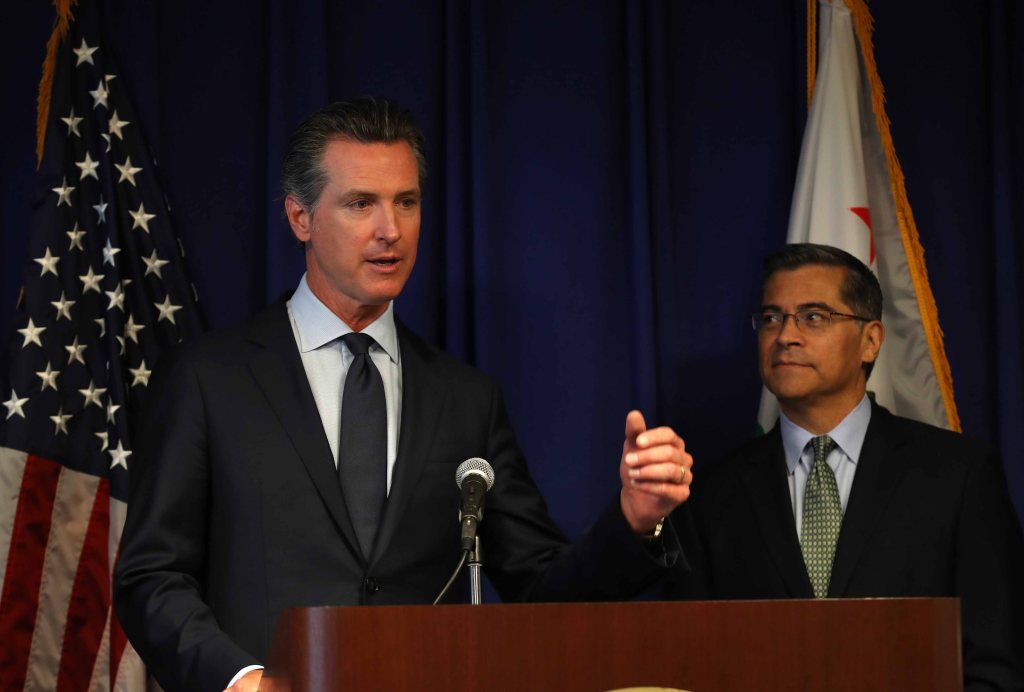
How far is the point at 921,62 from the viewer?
4.27 metres

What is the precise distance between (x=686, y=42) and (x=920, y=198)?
2.90 ft

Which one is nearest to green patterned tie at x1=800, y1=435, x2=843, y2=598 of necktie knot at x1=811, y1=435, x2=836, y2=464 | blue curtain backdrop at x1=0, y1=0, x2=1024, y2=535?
necktie knot at x1=811, y1=435, x2=836, y2=464

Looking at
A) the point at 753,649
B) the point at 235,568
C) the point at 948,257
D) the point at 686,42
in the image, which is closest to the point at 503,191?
the point at 686,42

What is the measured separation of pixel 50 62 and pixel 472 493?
2.01 m

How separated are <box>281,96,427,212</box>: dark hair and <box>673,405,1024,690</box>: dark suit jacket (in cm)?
131

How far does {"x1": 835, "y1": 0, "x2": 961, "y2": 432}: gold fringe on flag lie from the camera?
3.96 metres

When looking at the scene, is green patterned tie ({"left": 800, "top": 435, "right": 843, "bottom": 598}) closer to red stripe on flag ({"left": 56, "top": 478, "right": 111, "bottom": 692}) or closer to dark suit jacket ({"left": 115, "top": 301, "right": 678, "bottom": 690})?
dark suit jacket ({"left": 115, "top": 301, "right": 678, "bottom": 690})

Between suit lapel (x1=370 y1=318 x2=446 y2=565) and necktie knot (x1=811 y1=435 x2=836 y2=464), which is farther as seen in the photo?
necktie knot (x1=811 y1=435 x2=836 y2=464)

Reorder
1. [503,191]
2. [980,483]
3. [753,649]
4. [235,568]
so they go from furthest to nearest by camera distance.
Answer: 1. [503,191]
2. [980,483]
3. [235,568]
4. [753,649]

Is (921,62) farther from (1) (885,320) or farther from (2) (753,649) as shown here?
(2) (753,649)

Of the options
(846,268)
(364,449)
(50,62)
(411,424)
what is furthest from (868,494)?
(50,62)

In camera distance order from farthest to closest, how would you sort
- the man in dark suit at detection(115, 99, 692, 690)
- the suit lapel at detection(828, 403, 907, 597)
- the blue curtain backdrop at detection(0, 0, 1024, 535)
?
1. the blue curtain backdrop at detection(0, 0, 1024, 535)
2. the suit lapel at detection(828, 403, 907, 597)
3. the man in dark suit at detection(115, 99, 692, 690)

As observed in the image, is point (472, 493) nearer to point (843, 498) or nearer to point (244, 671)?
point (244, 671)

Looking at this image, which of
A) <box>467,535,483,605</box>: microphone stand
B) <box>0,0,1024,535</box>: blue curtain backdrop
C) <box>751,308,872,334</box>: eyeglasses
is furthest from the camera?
<box>0,0,1024,535</box>: blue curtain backdrop
